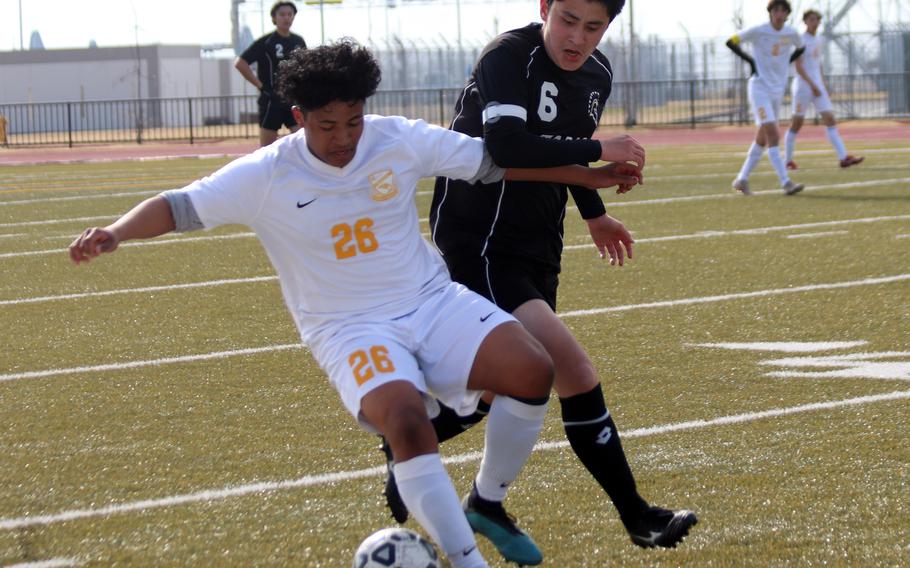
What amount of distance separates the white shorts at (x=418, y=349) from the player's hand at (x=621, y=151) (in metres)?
0.63

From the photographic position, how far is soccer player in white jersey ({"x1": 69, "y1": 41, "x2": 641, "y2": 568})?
4.02 meters

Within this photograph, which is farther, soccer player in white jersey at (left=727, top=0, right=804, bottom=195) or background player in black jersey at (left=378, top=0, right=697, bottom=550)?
soccer player in white jersey at (left=727, top=0, right=804, bottom=195)

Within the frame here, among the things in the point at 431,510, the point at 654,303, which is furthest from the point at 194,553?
the point at 654,303

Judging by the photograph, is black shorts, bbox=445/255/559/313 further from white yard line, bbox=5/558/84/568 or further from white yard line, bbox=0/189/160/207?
white yard line, bbox=0/189/160/207

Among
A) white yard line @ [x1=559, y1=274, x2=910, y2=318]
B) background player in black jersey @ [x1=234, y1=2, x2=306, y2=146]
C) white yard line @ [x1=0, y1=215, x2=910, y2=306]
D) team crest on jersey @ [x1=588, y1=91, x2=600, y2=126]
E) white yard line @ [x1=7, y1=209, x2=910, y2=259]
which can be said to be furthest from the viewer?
background player in black jersey @ [x1=234, y1=2, x2=306, y2=146]

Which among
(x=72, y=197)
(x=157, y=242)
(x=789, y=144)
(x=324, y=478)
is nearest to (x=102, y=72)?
(x=72, y=197)

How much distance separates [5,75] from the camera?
63.6 meters

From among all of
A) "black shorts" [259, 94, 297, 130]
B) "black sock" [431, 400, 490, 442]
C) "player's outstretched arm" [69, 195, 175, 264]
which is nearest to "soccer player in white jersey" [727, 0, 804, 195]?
"black shorts" [259, 94, 297, 130]

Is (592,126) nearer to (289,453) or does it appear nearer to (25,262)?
(289,453)

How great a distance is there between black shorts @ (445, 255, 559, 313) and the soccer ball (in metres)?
1.02

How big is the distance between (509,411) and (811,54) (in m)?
14.3

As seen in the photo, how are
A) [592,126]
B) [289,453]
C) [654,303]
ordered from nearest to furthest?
[592,126], [289,453], [654,303]

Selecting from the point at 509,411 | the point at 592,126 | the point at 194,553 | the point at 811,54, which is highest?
the point at 811,54

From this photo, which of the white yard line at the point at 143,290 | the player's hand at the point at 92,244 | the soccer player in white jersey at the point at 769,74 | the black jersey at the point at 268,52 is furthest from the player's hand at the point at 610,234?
the black jersey at the point at 268,52
